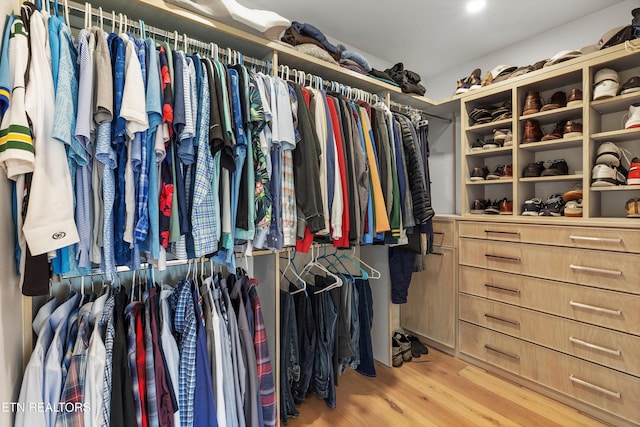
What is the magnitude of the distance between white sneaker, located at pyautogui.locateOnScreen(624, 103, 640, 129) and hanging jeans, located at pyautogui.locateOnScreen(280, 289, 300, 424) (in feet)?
6.87

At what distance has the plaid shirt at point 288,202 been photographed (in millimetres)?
1300

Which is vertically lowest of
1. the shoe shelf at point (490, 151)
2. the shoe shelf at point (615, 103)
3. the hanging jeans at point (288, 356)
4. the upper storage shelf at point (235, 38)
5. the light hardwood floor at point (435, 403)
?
the light hardwood floor at point (435, 403)

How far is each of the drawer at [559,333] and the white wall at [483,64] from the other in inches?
39.3

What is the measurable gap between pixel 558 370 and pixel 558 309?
1.18ft

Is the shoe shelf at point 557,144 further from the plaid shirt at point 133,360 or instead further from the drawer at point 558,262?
the plaid shirt at point 133,360

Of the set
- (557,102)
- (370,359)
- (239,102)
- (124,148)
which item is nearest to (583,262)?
(557,102)

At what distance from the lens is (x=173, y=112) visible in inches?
39.8

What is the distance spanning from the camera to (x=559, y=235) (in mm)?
1765

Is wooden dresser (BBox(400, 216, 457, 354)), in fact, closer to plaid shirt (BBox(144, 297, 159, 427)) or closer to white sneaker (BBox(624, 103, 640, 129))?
white sneaker (BBox(624, 103, 640, 129))

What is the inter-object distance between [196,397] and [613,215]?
258 cm

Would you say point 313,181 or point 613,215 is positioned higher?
point 313,181

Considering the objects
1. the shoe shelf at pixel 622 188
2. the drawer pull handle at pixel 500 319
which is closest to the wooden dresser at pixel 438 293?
the drawer pull handle at pixel 500 319

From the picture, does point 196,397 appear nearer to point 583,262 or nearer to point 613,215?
point 583,262

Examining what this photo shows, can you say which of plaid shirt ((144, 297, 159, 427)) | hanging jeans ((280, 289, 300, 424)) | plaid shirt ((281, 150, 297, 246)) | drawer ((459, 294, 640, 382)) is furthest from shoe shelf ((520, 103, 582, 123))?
plaid shirt ((144, 297, 159, 427))
